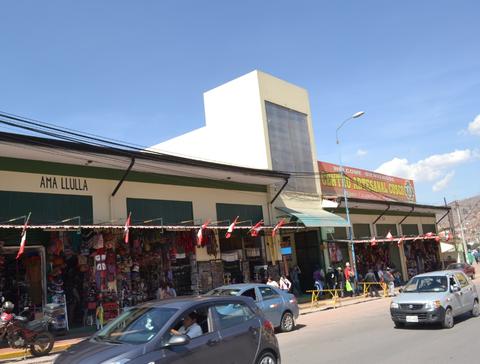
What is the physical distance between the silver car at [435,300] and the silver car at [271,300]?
10.8 feet

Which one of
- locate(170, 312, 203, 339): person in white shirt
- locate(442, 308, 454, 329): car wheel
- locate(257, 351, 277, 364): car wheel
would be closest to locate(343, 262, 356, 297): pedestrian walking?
locate(442, 308, 454, 329): car wheel

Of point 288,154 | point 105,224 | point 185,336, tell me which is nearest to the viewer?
point 185,336

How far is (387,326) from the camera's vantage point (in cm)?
1447

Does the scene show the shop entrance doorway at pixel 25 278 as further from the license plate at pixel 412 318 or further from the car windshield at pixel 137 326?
the license plate at pixel 412 318

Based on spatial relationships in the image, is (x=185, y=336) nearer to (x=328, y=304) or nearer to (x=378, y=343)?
(x=378, y=343)

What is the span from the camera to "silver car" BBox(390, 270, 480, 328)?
13.0 m

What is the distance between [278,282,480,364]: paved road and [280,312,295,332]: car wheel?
13.0 inches

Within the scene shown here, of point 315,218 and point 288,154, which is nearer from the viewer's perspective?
point 315,218

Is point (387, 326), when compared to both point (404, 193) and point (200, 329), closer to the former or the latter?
point (200, 329)

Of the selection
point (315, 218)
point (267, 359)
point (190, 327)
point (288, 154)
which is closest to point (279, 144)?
point (288, 154)

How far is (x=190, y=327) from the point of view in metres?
6.80

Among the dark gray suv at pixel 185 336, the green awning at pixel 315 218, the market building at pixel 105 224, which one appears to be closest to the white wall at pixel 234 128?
the green awning at pixel 315 218

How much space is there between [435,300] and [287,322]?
4.62 meters

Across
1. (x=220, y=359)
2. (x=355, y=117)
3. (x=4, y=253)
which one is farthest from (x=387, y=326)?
(x=355, y=117)
